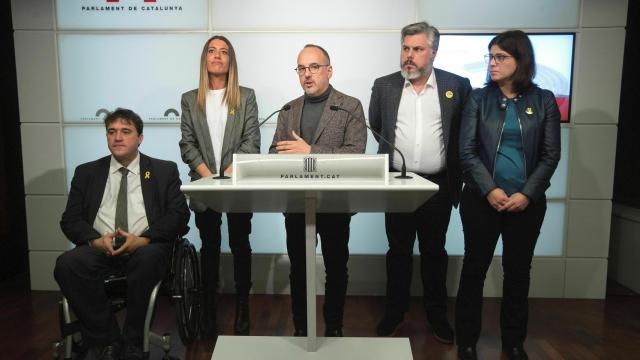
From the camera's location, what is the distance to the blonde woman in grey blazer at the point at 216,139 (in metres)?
2.67

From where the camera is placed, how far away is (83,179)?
97.2 inches

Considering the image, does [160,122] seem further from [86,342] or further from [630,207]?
[630,207]

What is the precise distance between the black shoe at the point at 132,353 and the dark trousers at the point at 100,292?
0.07ft

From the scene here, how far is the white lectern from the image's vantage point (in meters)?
1.50

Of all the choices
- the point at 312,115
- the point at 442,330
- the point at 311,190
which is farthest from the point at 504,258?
the point at 311,190

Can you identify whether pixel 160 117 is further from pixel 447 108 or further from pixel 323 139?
pixel 447 108

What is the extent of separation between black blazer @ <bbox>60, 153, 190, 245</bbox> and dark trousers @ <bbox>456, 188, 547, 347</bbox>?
1.47m

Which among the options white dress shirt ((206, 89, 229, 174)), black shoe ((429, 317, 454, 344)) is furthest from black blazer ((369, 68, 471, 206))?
white dress shirt ((206, 89, 229, 174))

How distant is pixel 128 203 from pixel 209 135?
576 mm

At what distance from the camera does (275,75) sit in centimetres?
340

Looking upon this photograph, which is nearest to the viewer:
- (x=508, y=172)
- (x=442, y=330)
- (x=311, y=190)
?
(x=311, y=190)

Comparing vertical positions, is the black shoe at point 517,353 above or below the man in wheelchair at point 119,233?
below

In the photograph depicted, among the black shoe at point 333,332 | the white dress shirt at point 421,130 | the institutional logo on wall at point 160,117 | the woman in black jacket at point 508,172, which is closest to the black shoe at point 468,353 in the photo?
the woman in black jacket at point 508,172

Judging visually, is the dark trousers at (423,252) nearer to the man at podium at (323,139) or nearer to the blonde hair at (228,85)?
the man at podium at (323,139)
